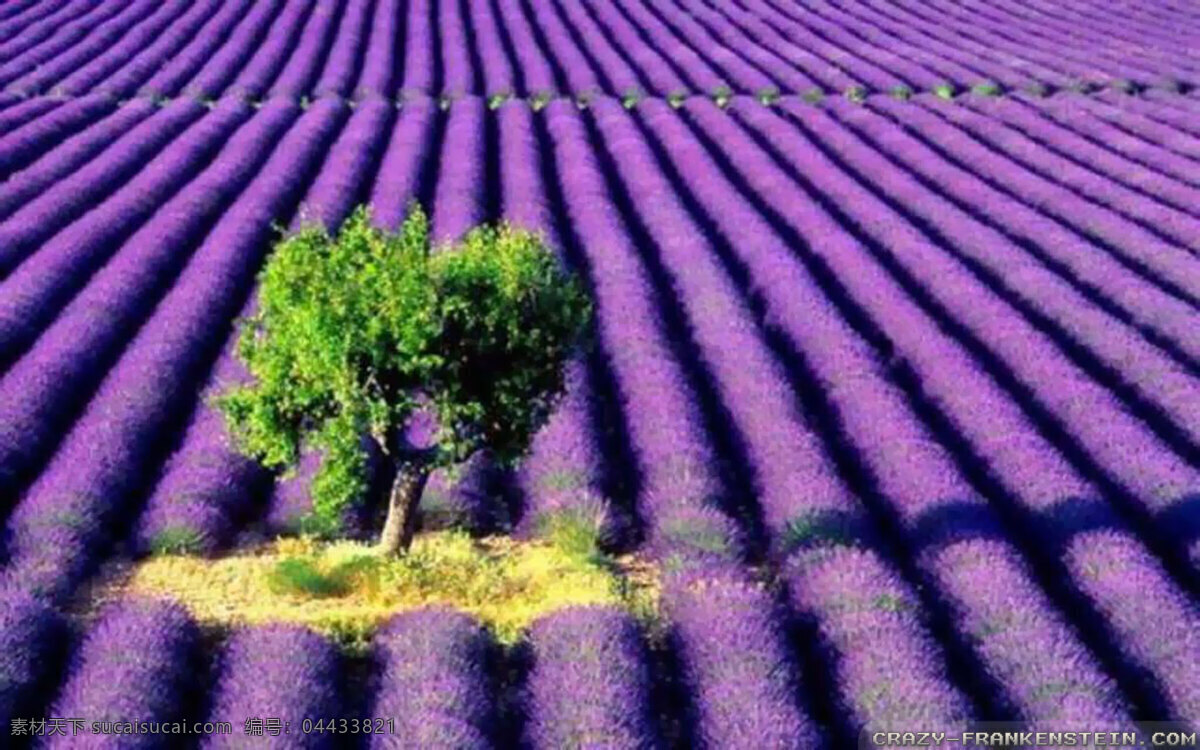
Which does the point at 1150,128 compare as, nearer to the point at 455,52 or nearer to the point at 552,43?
the point at 552,43

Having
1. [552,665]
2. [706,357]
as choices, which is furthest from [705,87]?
[552,665]

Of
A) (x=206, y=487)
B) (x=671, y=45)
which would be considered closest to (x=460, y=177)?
(x=206, y=487)

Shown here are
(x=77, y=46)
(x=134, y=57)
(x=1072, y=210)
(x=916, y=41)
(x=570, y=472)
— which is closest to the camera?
(x=570, y=472)

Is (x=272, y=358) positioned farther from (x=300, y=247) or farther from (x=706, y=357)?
(x=706, y=357)

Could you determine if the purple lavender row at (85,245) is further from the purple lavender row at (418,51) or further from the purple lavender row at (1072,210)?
the purple lavender row at (1072,210)

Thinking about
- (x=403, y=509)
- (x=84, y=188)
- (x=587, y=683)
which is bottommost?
(x=84, y=188)

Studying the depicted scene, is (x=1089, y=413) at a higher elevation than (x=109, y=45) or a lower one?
higher

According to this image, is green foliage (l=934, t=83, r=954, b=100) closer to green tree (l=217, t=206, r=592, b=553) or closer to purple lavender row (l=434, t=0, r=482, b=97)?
purple lavender row (l=434, t=0, r=482, b=97)
